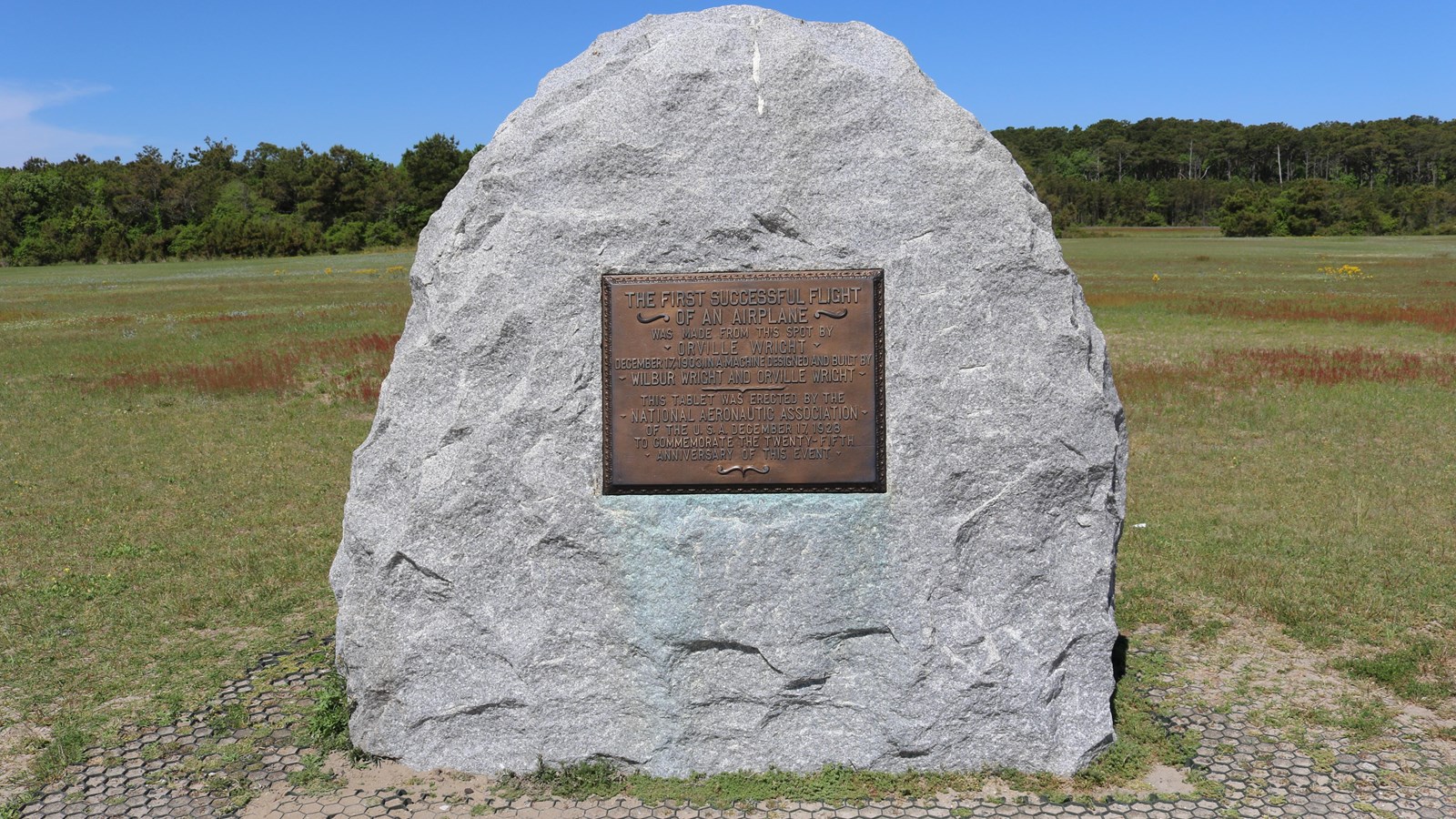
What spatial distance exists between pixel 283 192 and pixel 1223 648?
92946mm

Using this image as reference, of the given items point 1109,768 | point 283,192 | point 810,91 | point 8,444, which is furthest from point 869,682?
point 283,192

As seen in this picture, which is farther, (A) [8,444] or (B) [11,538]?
(A) [8,444]

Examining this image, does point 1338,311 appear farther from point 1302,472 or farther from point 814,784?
point 814,784

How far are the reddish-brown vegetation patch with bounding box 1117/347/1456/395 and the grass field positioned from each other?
0.28ft

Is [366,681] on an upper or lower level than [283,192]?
lower

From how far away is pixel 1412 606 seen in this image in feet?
26.9

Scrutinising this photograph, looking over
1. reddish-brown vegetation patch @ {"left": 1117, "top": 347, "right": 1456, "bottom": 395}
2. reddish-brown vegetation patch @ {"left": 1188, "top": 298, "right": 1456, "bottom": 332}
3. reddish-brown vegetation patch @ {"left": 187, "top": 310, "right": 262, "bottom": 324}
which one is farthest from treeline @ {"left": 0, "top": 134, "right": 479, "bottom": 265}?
reddish-brown vegetation patch @ {"left": 1117, "top": 347, "right": 1456, "bottom": 395}

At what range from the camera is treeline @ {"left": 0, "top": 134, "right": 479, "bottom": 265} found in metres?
75.8

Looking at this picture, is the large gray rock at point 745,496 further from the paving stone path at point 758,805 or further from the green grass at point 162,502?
the green grass at point 162,502

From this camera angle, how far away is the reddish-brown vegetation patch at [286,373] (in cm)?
1931

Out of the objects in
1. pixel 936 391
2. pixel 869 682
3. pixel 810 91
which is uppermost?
pixel 810 91

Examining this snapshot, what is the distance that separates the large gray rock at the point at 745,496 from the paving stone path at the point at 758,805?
35cm

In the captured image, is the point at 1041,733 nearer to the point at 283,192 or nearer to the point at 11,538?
the point at 11,538

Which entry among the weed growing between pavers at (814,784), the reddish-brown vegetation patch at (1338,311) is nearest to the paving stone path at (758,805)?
the weed growing between pavers at (814,784)
